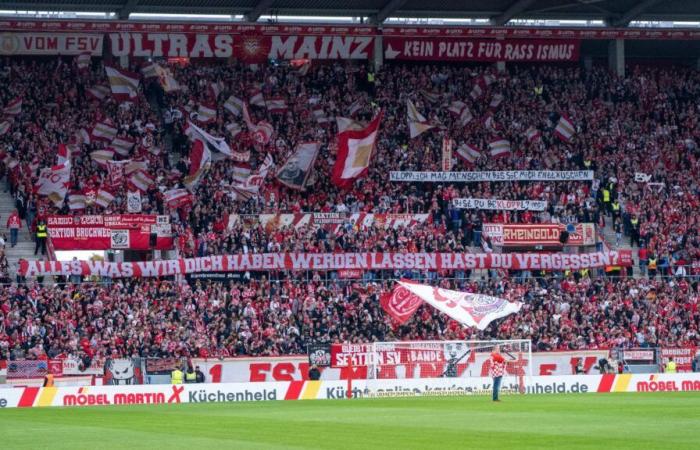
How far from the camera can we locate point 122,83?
61.1 metres

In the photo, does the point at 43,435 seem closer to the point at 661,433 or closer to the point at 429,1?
the point at 661,433

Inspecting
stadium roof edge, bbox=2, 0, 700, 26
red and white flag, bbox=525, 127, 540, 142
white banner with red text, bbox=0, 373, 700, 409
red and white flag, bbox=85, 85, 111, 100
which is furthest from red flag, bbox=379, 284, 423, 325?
red and white flag, bbox=85, 85, 111, 100

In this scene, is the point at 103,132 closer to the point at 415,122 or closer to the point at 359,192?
the point at 359,192

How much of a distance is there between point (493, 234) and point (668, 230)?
8380mm

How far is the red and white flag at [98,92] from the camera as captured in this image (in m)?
60.5

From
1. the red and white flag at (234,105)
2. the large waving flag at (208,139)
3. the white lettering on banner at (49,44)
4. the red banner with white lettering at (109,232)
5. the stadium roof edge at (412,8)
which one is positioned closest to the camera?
the red banner with white lettering at (109,232)

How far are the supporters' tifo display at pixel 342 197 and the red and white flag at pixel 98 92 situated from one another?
97mm

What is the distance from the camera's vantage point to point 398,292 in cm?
4825

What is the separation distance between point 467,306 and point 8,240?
2122 centimetres

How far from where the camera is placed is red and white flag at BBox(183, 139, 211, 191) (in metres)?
57.8

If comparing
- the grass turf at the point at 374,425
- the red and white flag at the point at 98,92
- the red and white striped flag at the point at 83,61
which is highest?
the red and white striped flag at the point at 83,61

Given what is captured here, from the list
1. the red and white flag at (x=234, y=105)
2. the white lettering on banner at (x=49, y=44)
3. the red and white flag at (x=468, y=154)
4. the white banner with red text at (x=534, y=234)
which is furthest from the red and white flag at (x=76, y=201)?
the red and white flag at (x=468, y=154)

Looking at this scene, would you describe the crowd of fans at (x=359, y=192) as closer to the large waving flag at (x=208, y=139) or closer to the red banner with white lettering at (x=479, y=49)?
the large waving flag at (x=208, y=139)

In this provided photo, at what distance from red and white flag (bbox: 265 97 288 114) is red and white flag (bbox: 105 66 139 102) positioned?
6345 mm
